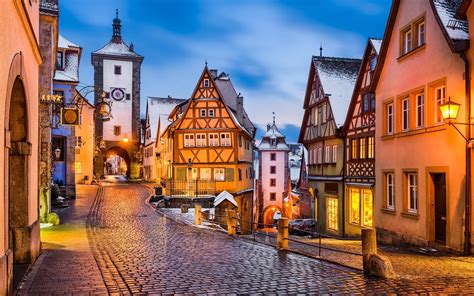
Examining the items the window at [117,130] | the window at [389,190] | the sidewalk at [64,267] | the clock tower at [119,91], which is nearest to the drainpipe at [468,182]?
the window at [389,190]

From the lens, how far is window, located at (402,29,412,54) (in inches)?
679

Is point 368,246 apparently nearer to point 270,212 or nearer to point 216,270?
point 216,270

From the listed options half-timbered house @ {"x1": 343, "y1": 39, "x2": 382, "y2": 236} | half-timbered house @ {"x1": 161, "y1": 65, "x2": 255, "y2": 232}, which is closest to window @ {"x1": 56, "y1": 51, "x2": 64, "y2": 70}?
half-timbered house @ {"x1": 161, "y1": 65, "x2": 255, "y2": 232}

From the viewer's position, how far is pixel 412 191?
1692 cm

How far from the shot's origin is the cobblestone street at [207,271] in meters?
8.74

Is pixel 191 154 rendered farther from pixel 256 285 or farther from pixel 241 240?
pixel 256 285

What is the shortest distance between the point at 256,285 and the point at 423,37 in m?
11.2

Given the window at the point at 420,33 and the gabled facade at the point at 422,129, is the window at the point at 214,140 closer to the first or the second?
the gabled facade at the point at 422,129

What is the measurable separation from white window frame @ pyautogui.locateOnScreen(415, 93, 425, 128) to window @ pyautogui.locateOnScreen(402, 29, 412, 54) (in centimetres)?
189

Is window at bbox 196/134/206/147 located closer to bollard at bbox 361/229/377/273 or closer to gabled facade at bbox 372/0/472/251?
gabled facade at bbox 372/0/472/251

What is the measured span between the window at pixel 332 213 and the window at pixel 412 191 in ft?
32.7

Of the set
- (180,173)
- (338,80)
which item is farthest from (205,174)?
(338,80)

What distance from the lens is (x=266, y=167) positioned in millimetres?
68000

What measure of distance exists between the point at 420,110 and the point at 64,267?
1212 cm
